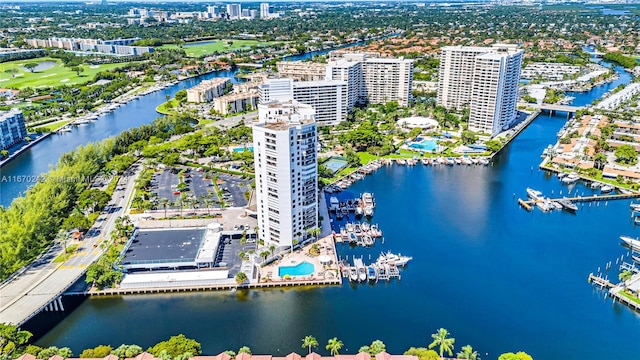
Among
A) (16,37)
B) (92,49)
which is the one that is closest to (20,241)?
(92,49)

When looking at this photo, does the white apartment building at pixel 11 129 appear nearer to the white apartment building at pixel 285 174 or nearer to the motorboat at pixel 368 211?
the white apartment building at pixel 285 174

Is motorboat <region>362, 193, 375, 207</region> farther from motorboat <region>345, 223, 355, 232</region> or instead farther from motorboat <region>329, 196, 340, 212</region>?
motorboat <region>345, 223, 355, 232</region>

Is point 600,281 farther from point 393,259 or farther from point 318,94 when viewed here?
point 318,94

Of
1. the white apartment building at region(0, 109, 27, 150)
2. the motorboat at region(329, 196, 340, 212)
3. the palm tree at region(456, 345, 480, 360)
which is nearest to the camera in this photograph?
the palm tree at region(456, 345, 480, 360)

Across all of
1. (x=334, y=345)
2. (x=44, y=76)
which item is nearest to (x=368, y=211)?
(x=334, y=345)

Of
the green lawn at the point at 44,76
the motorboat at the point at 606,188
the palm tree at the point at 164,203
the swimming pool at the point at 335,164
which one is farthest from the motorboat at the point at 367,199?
the green lawn at the point at 44,76

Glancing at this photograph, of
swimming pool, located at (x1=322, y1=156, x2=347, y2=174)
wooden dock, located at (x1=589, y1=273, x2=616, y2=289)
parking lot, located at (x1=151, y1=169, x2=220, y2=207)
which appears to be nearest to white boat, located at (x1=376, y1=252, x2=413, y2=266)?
wooden dock, located at (x1=589, y1=273, x2=616, y2=289)
